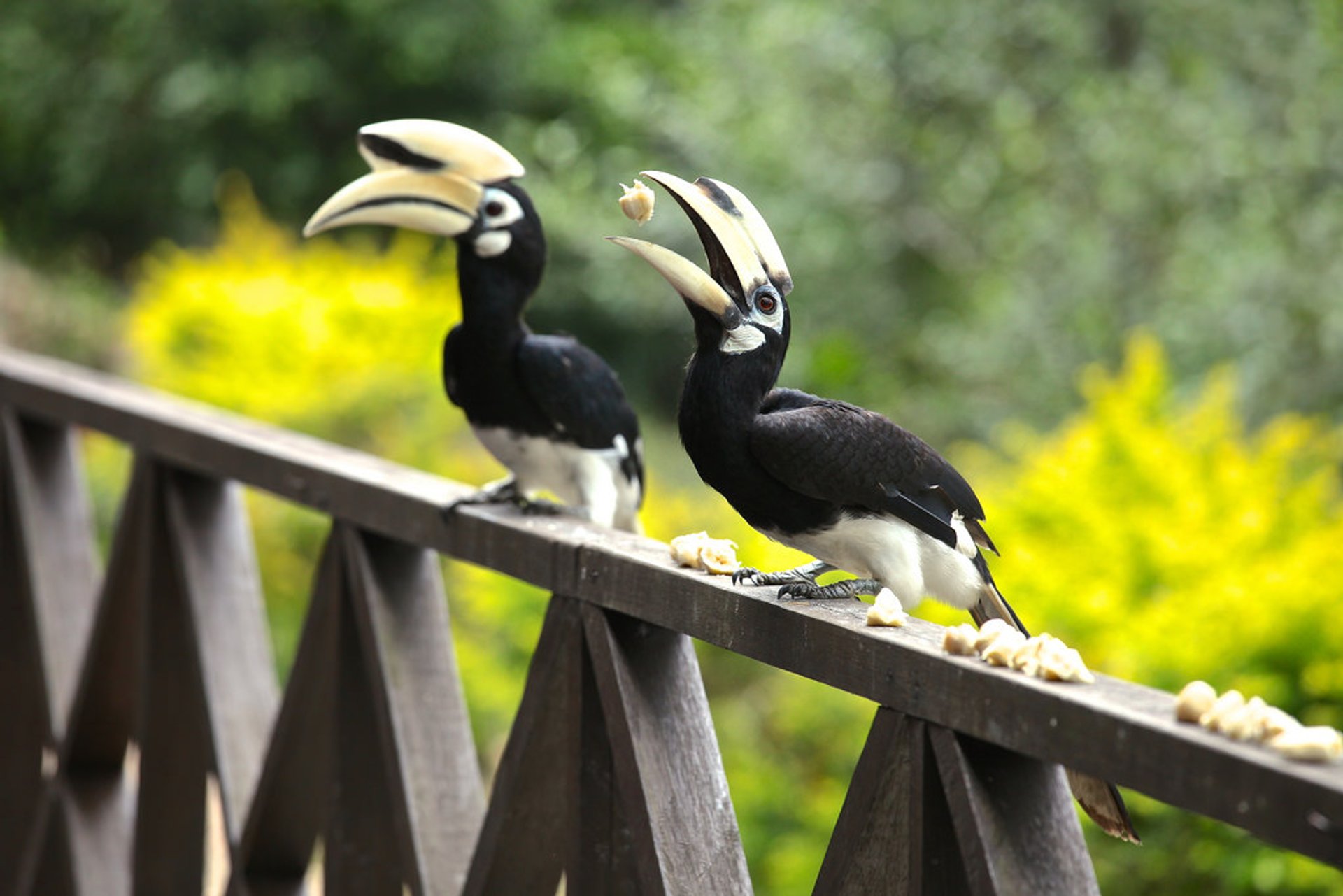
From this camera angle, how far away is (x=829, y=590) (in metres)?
0.96

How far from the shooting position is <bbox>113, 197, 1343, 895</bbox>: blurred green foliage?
2.06m

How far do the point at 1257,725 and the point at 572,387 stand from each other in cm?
87

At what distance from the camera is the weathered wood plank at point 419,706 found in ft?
3.98

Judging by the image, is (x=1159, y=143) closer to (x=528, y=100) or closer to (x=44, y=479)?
(x=44, y=479)

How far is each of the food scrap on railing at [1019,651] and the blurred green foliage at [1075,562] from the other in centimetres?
132

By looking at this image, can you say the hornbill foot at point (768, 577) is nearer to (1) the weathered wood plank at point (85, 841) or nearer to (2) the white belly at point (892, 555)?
(2) the white belly at point (892, 555)

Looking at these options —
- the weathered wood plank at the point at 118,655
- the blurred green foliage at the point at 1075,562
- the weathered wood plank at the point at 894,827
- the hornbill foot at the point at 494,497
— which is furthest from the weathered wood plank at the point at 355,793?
the blurred green foliage at the point at 1075,562

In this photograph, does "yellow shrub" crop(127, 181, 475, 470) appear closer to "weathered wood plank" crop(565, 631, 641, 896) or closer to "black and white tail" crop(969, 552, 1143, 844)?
"weathered wood plank" crop(565, 631, 641, 896)

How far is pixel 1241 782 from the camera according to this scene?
0.64 meters

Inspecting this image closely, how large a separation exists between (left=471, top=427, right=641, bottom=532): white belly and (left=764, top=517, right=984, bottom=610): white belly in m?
0.49

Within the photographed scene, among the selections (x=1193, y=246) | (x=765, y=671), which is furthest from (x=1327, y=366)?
(x=765, y=671)

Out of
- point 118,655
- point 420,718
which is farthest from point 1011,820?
point 118,655

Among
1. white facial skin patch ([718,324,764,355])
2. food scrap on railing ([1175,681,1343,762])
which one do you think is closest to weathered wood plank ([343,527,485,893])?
white facial skin patch ([718,324,764,355])

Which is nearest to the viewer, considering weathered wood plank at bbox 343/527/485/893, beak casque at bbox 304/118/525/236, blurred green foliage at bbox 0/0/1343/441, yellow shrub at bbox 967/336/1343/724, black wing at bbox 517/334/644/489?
weathered wood plank at bbox 343/527/485/893
